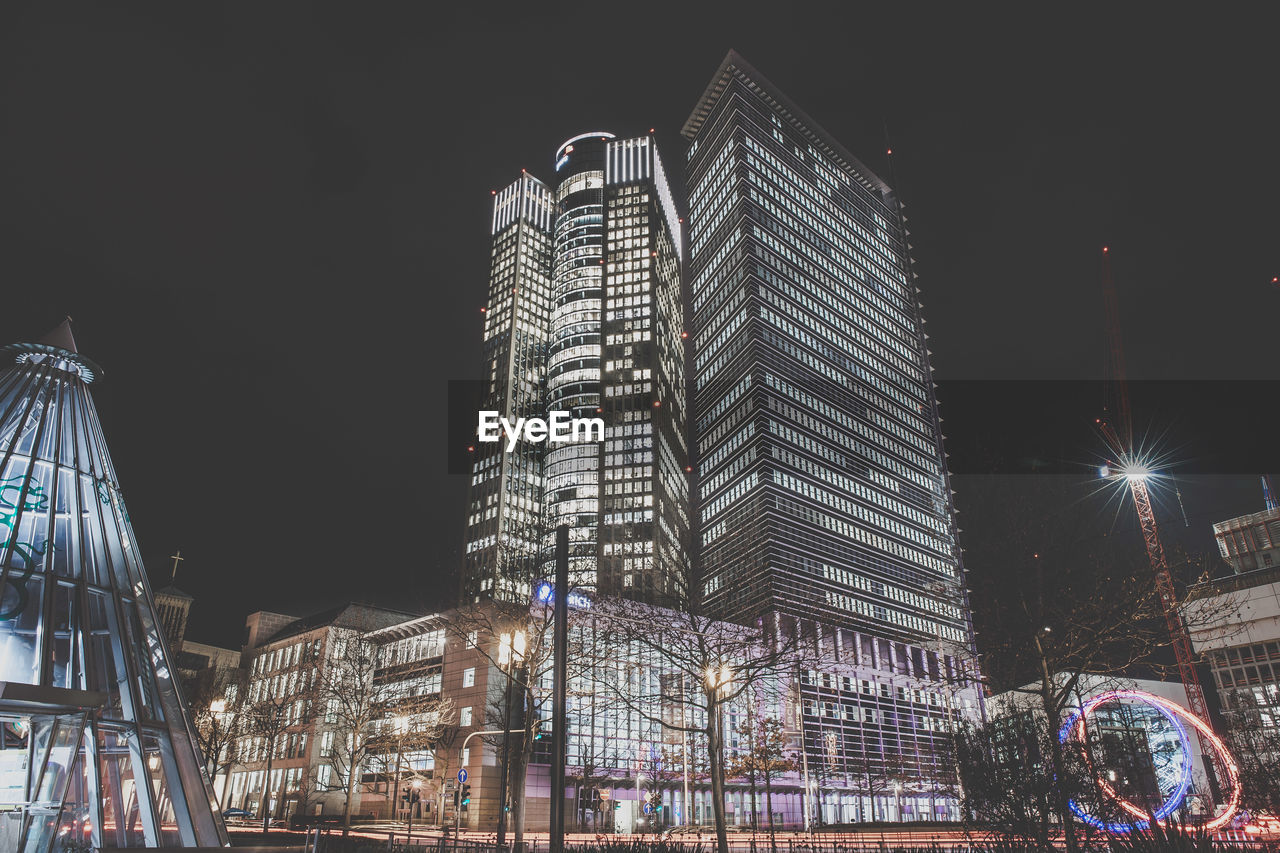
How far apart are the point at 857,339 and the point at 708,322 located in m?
34.7

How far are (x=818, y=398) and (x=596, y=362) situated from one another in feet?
159

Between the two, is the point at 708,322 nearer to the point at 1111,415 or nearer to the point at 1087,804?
the point at 1111,415

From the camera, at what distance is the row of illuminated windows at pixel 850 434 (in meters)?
148

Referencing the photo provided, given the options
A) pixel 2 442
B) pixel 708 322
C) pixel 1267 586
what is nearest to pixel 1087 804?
pixel 2 442

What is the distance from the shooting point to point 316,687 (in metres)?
73.5

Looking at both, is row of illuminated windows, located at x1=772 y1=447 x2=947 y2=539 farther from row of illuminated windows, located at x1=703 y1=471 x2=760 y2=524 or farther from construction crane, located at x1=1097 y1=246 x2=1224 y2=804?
construction crane, located at x1=1097 y1=246 x2=1224 y2=804

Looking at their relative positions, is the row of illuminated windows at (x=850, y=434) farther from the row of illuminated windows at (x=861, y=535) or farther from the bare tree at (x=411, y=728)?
the bare tree at (x=411, y=728)

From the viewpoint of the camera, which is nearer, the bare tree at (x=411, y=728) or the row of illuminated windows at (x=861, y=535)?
the bare tree at (x=411, y=728)

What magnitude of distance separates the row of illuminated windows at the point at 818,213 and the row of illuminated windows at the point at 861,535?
6794 centimetres

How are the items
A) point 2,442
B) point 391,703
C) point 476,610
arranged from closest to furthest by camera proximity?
point 2,442 → point 476,610 → point 391,703

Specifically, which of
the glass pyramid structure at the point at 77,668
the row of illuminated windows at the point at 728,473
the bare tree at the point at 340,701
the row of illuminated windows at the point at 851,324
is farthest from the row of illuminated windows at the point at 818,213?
the glass pyramid structure at the point at 77,668

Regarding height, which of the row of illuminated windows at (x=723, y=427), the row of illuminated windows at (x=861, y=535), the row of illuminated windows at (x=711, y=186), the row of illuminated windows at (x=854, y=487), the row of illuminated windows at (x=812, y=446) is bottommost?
the row of illuminated windows at (x=861, y=535)

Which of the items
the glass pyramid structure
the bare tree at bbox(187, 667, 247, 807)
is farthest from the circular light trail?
the bare tree at bbox(187, 667, 247, 807)

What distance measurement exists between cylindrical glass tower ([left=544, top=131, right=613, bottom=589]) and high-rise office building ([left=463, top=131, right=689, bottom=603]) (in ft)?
0.98
